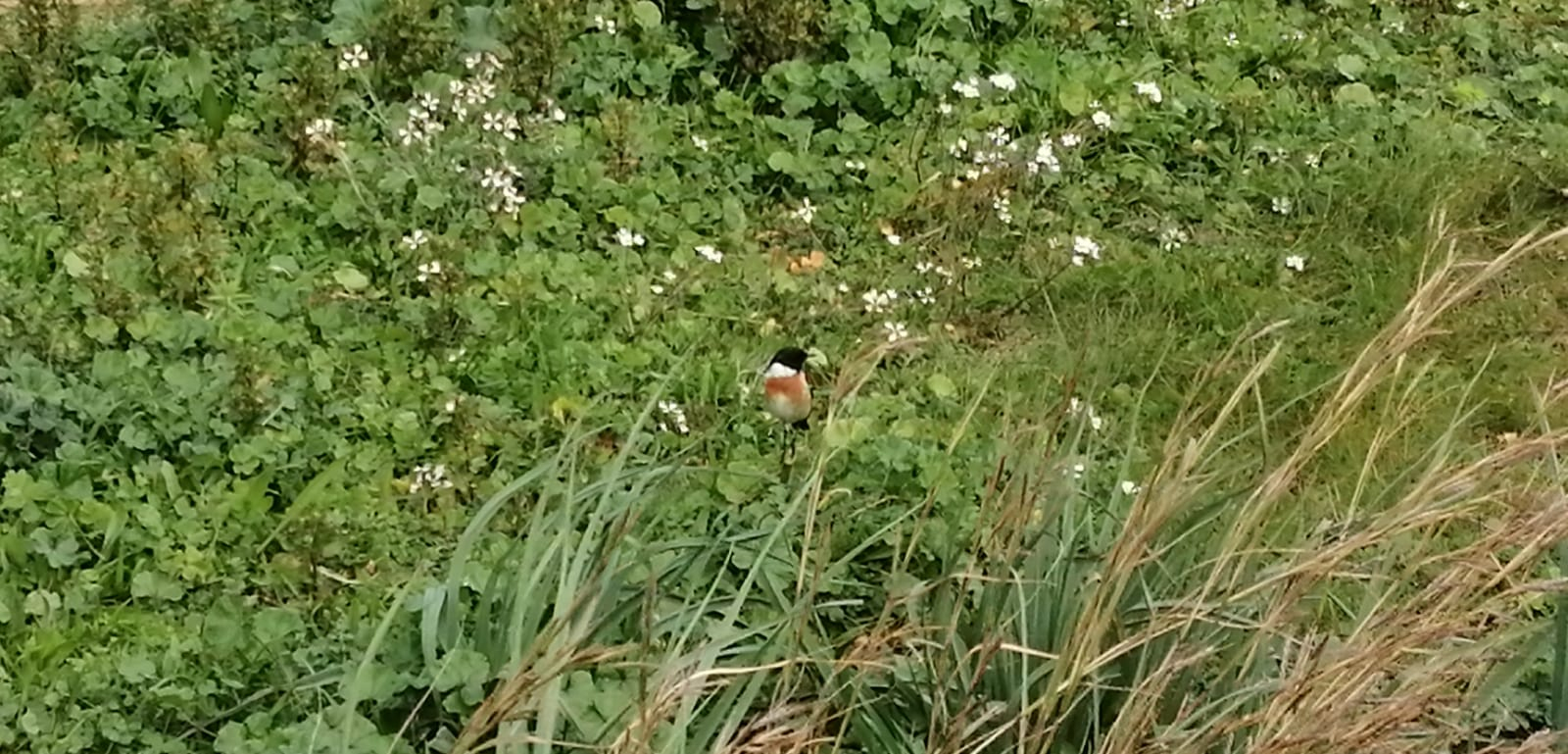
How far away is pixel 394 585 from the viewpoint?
3273 mm

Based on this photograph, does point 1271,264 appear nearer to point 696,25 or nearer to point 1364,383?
point 696,25

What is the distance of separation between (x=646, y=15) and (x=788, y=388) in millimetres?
2137

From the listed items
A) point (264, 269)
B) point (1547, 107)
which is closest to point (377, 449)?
point (264, 269)

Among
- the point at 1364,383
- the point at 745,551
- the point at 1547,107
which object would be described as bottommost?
the point at 1547,107

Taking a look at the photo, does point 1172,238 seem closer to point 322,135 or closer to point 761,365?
point 761,365

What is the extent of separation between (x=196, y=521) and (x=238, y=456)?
0.65 feet

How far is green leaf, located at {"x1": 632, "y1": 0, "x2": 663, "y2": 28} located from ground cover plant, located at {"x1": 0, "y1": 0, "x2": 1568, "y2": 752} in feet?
0.10

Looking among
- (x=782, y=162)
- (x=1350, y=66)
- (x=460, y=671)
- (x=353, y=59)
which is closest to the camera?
(x=460, y=671)

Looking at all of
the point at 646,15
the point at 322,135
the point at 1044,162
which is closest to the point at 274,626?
the point at 322,135

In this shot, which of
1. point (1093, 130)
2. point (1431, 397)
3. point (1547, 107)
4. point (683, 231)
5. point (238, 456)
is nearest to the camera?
point (238, 456)

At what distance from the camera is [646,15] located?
5359 mm

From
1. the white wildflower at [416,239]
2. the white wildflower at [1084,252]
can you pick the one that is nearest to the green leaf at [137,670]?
the white wildflower at [416,239]

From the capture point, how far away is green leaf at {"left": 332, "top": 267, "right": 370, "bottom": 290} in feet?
14.0

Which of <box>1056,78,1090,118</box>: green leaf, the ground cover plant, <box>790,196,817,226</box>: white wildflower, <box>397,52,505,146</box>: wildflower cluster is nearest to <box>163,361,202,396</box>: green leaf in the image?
the ground cover plant
